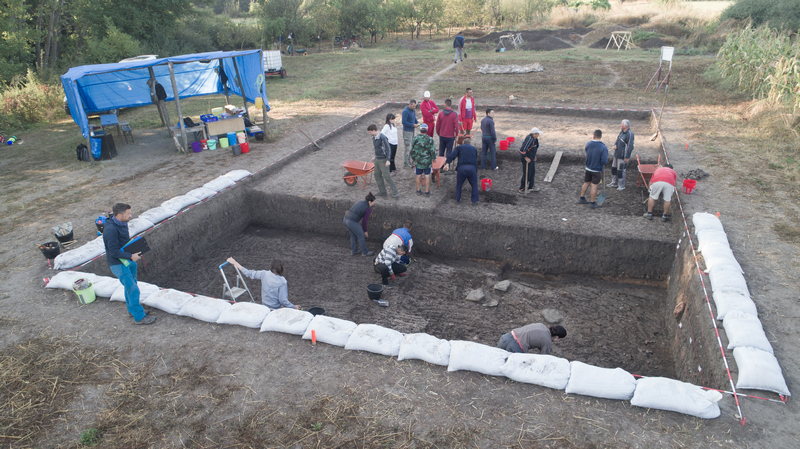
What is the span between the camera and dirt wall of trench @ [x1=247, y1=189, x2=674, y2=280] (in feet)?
24.6

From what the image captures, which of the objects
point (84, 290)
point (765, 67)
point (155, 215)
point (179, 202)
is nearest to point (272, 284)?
point (84, 290)

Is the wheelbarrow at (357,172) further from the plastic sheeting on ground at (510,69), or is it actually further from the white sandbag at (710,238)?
the plastic sheeting on ground at (510,69)

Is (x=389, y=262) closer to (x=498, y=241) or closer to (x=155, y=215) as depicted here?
(x=498, y=241)

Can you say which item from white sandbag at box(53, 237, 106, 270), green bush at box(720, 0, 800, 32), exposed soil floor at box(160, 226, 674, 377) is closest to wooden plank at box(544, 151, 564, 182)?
exposed soil floor at box(160, 226, 674, 377)

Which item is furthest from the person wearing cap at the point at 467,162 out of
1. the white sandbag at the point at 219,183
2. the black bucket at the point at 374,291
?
the white sandbag at the point at 219,183

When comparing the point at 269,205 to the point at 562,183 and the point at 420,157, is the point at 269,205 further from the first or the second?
the point at 562,183

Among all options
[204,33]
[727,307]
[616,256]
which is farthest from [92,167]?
[204,33]

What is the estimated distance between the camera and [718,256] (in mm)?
5809

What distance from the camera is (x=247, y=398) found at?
4.50 metres

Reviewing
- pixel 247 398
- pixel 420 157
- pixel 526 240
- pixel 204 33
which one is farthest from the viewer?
pixel 204 33

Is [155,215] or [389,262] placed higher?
[155,215]

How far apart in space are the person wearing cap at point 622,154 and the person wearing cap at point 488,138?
2.64 m

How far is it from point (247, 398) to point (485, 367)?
2519mm

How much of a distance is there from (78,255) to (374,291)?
4710 millimetres
